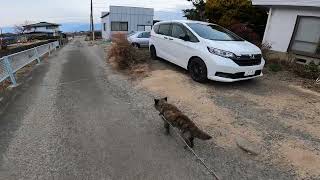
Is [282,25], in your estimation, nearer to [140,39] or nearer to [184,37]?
[184,37]

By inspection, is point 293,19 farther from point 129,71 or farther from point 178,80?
point 129,71

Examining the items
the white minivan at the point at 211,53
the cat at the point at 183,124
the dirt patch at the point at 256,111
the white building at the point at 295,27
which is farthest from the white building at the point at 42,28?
the cat at the point at 183,124

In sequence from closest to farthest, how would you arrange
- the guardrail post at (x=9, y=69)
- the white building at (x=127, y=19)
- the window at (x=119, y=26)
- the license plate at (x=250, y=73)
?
1. the license plate at (x=250, y=73)
2. the guardrail post at (x=9, y=69)
3. the white building at (x=127, y=19)
4. the window at (x=119, y=26)

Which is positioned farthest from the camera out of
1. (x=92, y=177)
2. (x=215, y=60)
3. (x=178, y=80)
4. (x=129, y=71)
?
(x=129, y=71)

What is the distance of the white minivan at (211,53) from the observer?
22.7 feet

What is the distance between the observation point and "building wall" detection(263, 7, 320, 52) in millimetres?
10391

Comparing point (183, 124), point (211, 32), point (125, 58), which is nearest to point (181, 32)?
point (211, 32)

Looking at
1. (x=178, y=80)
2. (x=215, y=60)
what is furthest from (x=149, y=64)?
(x=215, y=60)

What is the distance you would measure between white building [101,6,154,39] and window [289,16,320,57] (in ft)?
87.6

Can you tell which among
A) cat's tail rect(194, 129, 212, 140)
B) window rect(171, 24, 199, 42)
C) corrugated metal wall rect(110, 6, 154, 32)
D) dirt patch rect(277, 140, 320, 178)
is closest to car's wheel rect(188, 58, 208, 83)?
window rect(171, 24, 199, 42)

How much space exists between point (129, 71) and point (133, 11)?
27624 mm

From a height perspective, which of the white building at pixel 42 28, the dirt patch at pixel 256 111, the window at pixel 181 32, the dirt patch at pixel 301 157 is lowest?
the white building at pixel 42 28

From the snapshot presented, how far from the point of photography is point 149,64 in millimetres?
10148

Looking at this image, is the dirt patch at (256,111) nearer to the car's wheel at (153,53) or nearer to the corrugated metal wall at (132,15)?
the car's wheel at (153,53)
